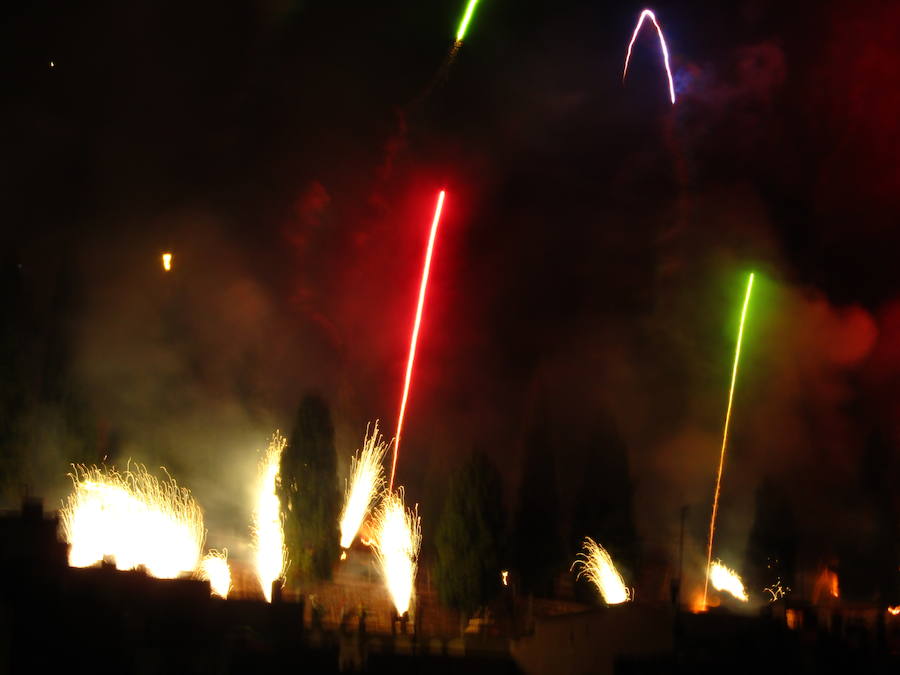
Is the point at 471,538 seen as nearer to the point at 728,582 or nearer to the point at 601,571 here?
the point at 601,571

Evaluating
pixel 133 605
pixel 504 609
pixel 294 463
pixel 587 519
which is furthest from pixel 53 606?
pixel 587 519

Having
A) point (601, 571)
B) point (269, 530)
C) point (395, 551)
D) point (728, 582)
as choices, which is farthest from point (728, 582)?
point (269, 530)

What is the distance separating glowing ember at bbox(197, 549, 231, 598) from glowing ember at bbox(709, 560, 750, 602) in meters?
15.1

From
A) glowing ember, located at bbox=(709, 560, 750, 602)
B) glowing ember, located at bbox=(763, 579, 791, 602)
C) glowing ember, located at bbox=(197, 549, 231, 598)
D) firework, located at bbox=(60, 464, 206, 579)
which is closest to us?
firework, located at bbox=(60, 464, 206, 579)

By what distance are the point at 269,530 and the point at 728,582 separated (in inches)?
583

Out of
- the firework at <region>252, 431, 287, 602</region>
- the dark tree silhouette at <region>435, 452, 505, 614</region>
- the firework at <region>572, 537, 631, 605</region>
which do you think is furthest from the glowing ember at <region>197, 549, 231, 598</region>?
the firework at <region>572, 537, 631, 605</region>

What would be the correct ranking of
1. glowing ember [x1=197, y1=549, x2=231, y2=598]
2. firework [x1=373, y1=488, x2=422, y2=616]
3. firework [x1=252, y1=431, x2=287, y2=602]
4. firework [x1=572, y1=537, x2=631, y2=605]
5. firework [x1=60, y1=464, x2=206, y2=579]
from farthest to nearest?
firework [x1=572, y1=537, x2=631, y2=605], firework [x1=252, y1=431, x2=287, y2=602], firework [x1=373, y1=488, x2=422, y2=616], glowing ember [x1=197, y1=549, x2=231, y2=598], firework [x1=60, y1=464, x2=206, y2=579]

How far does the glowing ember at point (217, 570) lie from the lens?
2675cm

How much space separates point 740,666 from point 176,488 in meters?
19.2

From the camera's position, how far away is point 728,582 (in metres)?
35.4

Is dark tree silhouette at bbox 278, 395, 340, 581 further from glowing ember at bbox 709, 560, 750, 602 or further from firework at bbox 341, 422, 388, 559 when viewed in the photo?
glowing ember at bbox 709, 560, 750, 602

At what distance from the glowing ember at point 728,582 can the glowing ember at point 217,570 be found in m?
15.1

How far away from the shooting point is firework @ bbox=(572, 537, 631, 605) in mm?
30312

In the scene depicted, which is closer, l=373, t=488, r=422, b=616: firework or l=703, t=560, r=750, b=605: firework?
l=373, t=488, r=422, b=616: firework
